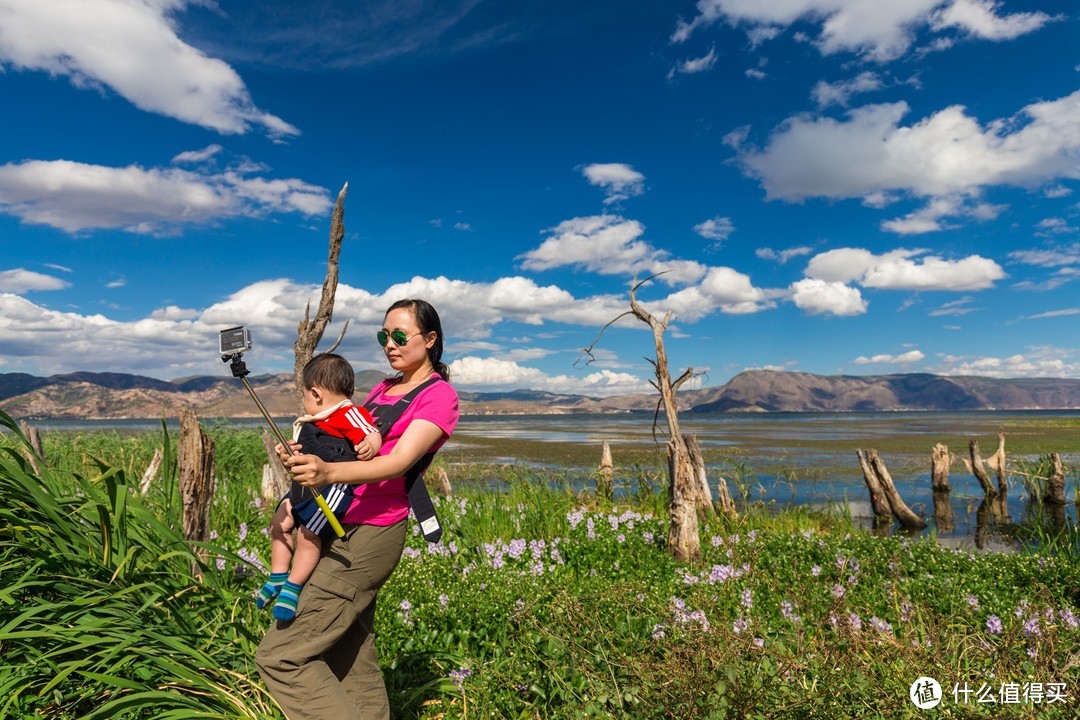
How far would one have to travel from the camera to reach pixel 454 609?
488cm

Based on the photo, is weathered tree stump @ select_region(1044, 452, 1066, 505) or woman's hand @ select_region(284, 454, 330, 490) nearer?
woman's hand @ select_region(284, 454, 330, 490)

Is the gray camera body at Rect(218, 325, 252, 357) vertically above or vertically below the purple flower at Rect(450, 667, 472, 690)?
above

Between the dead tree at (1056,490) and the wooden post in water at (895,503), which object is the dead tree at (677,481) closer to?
the wooden post in water at (895,503)

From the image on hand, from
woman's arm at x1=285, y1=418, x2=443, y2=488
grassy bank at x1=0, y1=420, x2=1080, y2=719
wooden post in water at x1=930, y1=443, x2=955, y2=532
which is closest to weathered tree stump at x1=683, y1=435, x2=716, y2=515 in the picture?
grassy bank at x1=0, y1=420, x2=1080, y2=719

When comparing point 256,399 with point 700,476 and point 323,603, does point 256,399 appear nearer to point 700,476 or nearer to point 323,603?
point 323,603

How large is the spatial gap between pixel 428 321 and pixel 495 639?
9.06ft

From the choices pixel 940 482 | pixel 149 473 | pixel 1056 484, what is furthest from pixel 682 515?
pixel 940 482

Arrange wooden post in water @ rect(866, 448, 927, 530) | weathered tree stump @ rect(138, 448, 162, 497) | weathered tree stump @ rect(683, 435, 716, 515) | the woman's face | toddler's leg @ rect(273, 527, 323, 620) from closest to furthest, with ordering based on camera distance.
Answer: toddler's leg @ rect(273, 527, 323, 620) → the woman's face → weathered tree stump @ rect(138, 448, 162, 497) → weathered tree stump @ rect(683, 435, 716, 515) → wooden post in water @ rect(866, 448, 927, 530)

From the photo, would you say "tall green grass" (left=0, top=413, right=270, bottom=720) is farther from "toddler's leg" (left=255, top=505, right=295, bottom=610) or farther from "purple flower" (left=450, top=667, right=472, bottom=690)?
"purple flower" (left=450, top=667, right=472, bottom=690)

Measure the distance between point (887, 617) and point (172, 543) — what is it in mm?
5747

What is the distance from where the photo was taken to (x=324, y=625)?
2744mm

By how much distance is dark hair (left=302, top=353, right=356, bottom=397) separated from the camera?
2809 millimetres

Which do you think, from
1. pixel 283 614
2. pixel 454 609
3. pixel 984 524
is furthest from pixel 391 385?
pixel 984 524

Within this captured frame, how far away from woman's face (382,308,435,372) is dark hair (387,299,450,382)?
0.02 m
